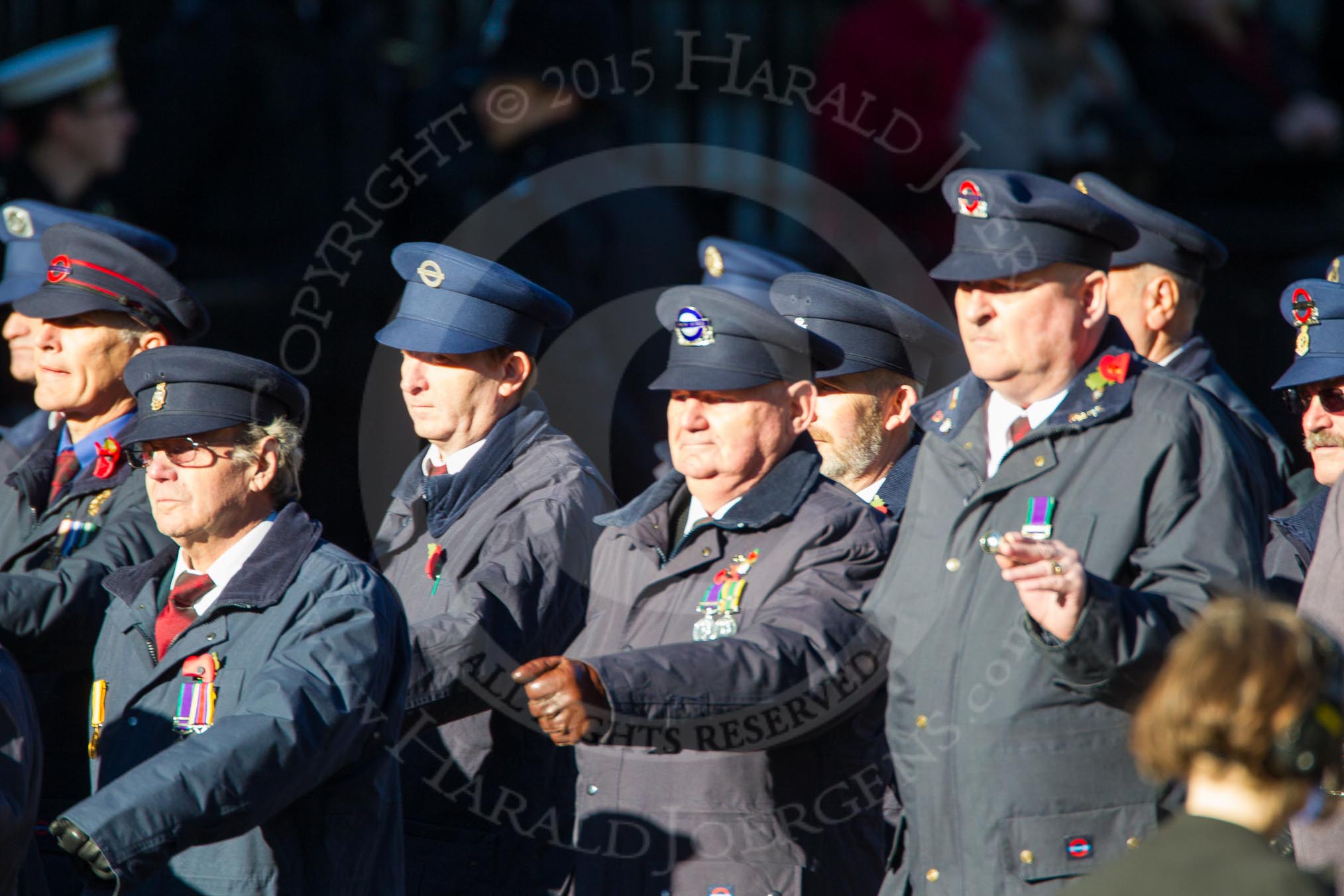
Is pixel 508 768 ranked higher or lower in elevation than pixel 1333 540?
lower

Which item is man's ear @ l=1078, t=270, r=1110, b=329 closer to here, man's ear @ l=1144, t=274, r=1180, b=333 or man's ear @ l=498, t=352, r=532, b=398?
man's ear @ l=1144, t=274, r=1180, b=333

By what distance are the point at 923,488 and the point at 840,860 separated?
0.86 m

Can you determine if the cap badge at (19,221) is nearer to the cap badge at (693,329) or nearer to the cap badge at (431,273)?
the cap badge at (431,273)

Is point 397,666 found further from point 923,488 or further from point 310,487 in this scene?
point 310,487

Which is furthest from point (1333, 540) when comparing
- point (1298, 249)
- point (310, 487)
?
point (1298, 249)

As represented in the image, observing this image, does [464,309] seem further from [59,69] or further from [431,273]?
[59,69]

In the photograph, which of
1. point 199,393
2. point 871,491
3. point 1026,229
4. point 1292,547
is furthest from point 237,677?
point 1292,547

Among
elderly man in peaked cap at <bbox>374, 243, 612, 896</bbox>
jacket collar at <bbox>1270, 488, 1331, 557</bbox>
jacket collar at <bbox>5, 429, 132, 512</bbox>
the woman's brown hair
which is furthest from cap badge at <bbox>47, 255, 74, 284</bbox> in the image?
the woman's brown hair

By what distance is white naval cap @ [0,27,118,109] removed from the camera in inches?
306

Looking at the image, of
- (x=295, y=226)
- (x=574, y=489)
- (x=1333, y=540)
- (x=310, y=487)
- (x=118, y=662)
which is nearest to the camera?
(x=1333, y=540)

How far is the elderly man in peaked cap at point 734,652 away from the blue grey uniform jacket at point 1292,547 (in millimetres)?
957

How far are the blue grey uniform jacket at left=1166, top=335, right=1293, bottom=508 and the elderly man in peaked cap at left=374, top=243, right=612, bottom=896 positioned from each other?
5.42 feet

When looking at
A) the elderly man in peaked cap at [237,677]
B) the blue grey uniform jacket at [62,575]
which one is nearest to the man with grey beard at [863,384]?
the elderly man in peaked cap at [237,677]

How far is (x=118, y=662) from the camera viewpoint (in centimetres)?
390
